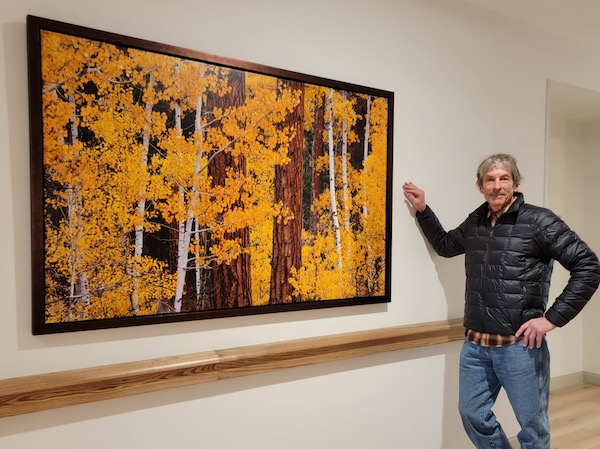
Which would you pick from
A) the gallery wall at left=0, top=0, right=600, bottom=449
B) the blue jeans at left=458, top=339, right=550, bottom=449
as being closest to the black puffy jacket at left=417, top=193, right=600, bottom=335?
the blue jeans at left=458, top=339, right=550, bottom=449

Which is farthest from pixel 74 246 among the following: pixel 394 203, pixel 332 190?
pixel 394 203

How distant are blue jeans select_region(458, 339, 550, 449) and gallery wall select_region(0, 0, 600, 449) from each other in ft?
0.96

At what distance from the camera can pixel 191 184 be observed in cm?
160

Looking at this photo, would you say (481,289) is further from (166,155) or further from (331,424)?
(166,155)

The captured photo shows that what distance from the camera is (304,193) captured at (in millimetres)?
1852

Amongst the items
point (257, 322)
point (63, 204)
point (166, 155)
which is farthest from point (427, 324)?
point (63, 204)

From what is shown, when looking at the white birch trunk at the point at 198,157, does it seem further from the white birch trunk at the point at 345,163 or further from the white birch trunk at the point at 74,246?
the white birch trunk at the point at 345,163

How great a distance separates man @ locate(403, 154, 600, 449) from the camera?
→ 6.07 feet

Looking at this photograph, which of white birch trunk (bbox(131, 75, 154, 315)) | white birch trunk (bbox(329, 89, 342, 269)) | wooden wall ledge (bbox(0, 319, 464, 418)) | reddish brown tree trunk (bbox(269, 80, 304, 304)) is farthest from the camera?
white birch trunk (bbox(329, 89, 342, 269))

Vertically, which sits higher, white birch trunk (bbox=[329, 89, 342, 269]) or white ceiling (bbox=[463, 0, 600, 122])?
white ceiling (bbox=[463, 0, 600, 122])

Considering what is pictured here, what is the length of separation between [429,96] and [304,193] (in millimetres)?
893

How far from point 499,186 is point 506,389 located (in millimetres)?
860

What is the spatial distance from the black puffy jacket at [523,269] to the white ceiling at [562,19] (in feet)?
3.65

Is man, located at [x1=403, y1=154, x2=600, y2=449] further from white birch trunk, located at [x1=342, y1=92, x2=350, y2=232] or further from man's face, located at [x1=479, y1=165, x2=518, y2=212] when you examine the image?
white birch trunk, located at [x1=342, y1=92, x2=350, y2=232]
